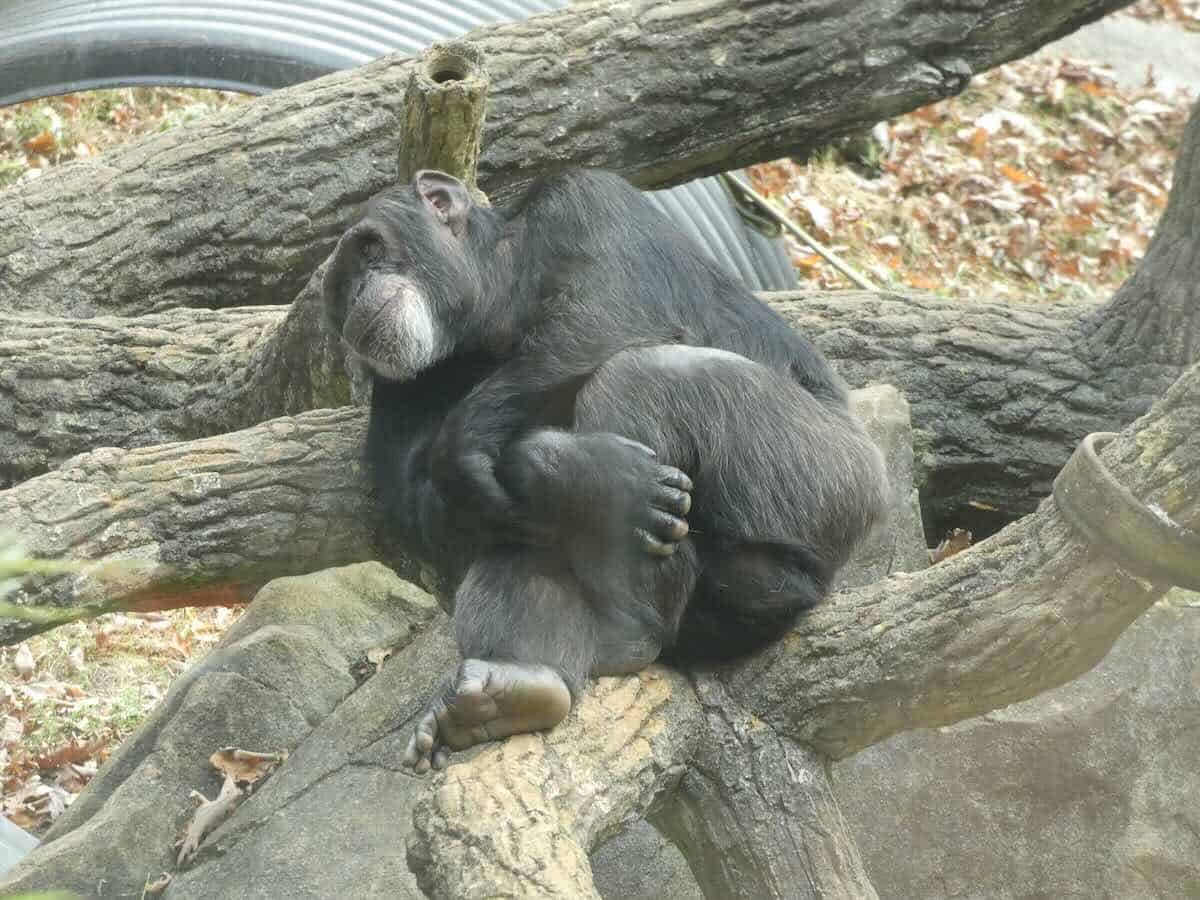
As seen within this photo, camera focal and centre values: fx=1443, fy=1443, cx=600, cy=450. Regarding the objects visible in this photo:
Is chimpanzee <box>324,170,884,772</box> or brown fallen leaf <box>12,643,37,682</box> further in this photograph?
brown fallen leaf <box>12,643,37,682</box>

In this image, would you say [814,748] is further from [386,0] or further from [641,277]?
[386,0]

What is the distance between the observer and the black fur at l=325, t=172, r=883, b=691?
166 inches

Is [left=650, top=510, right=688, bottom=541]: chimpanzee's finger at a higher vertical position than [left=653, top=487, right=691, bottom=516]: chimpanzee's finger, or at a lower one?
lower

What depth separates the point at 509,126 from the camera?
7.21 m

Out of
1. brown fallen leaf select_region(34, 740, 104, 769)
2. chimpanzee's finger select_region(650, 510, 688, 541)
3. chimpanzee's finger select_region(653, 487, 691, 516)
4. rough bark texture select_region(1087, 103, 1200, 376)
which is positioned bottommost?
brown fallen leaf select_region(34, 740, 104, 769)

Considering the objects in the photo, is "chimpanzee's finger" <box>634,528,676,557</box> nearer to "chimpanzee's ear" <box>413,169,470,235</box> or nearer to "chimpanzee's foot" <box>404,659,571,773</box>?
"chimpanzee's foot" <box>404,659,571,773</box>

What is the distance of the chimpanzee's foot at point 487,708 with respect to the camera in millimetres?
3783

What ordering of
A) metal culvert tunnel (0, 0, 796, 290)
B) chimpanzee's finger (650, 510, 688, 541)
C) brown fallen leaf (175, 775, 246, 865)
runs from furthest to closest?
metal culvert tunnel (0, 0, 796, 290)
brown fallen leaf (175, 775, 246, 865)
chimpanzee's finger (650, 510, 688, 541)

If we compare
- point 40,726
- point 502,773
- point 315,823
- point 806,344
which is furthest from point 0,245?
point 502,773

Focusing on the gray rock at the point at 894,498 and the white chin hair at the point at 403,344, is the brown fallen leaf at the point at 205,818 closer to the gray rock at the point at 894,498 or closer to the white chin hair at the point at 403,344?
the white chin hair at the point at 403,344

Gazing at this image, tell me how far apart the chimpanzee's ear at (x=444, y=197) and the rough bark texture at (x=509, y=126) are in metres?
2.16

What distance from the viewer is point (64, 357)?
636 cm

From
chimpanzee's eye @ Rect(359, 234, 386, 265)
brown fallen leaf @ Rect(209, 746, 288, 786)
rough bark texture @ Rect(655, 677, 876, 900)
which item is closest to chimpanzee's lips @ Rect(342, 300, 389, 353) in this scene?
chimpanzee's eye @ Rect(359, 234, 386, 265)

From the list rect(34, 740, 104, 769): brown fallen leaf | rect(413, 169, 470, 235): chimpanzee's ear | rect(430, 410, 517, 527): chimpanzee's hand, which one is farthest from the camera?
rect(34, 740, 104, 769): brown fallen leaf
